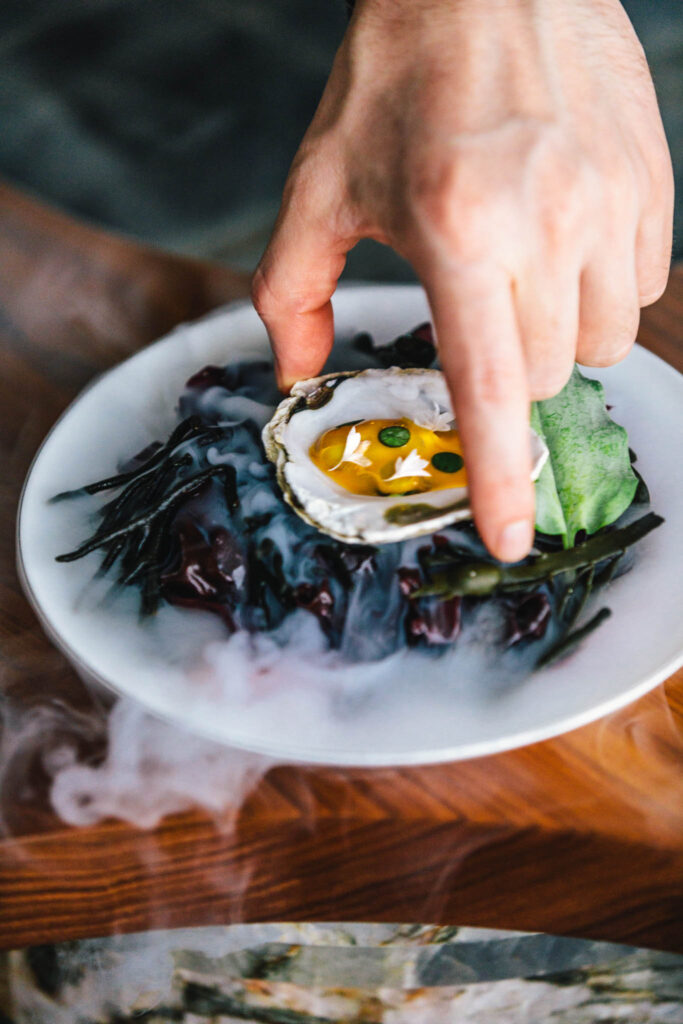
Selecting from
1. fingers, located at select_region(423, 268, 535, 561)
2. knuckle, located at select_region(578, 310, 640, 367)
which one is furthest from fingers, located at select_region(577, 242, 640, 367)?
fingers, located at select_region(423, 268, 535, 561)

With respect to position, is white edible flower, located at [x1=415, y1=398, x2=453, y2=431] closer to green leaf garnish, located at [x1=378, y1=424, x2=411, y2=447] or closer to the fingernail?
green leaf garnish, located at [x1=378, y1=424, x2=411, y2=447]

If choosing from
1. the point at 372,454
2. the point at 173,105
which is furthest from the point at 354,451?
the point at 173,105

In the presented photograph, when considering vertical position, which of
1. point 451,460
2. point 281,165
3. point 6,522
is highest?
point 451,460

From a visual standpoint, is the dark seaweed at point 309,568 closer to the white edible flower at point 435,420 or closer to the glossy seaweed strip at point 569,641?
the glossy seaweed strip at point 569,641

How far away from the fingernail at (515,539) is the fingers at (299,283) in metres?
0.36

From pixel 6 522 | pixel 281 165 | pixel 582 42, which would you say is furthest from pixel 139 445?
pixel 281 165

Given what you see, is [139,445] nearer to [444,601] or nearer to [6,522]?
[6,522]

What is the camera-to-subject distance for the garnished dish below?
742 millimetres

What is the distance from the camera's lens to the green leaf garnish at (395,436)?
876 mm

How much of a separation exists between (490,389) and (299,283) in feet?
1.07

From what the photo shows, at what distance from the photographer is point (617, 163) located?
671 millimetres

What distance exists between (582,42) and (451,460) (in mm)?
400

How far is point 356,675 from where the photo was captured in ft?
2.34

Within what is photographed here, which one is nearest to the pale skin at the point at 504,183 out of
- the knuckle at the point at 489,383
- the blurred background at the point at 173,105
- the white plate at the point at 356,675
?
the knuckle at the point at 489,383
